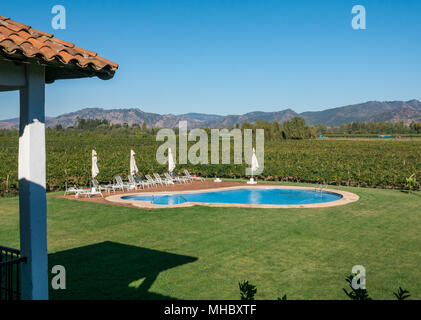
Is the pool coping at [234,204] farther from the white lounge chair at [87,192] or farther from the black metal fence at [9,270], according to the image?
the black metal fence at [9,270]

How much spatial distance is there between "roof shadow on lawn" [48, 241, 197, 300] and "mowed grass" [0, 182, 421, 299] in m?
0.02

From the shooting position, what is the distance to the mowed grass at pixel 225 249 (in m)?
6.74

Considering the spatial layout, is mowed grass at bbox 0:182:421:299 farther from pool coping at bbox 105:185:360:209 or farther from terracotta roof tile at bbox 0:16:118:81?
terracotta roof tile at bbox 0:16:118:81

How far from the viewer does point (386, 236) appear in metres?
10.0

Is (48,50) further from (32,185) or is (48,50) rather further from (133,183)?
(133,183)

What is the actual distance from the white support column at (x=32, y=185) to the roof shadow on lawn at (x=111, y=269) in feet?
7.87

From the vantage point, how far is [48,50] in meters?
3.93

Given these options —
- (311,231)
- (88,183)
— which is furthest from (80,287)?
(88,183)

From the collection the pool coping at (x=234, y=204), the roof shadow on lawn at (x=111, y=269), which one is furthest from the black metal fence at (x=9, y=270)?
the pool coping at (x=234, y=204)

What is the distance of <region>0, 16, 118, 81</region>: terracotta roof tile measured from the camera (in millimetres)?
3650

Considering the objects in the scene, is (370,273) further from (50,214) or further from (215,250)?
(50,214)

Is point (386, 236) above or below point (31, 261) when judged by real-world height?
below
